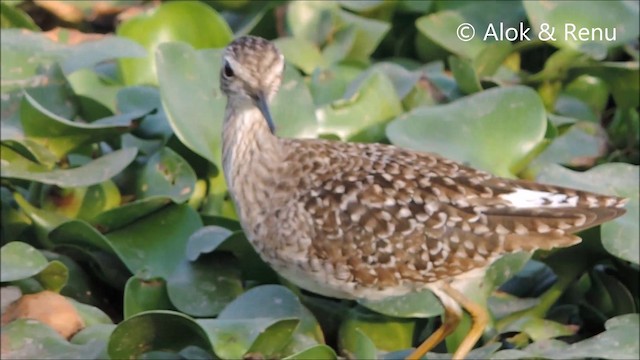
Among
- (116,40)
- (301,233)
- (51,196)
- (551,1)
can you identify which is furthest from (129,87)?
(551,1)

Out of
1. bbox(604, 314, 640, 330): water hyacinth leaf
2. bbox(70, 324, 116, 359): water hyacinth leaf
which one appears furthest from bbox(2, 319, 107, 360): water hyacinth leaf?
bbox(604, 314, 640, 330): water hyacinth leaf

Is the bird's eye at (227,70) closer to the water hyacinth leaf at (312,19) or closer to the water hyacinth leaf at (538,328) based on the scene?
the water hyacinth leaf at (538,328)

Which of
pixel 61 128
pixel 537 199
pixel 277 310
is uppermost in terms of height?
pixel 537 199

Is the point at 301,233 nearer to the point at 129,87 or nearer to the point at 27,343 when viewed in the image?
the point at 27,343

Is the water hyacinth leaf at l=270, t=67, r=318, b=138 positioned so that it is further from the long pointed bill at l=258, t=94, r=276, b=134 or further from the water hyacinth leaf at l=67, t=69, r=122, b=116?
the long pointed bill at l=258, t=94, r=276, b=134

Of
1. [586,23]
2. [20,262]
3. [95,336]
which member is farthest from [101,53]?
[586,23]

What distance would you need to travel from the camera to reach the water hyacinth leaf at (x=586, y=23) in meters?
7.23

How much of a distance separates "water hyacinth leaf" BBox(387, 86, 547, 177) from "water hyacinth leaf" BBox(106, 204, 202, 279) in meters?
0.99

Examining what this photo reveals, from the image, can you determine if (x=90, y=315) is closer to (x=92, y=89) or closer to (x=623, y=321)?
(x=92, y=89)

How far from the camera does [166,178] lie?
21.4 ft

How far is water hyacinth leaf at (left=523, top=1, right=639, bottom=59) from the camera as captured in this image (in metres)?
7.23

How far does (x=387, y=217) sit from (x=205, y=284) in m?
0.90

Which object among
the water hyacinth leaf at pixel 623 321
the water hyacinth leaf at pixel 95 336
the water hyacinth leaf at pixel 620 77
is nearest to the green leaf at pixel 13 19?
the water hyacinth leaf at pixel 95 336

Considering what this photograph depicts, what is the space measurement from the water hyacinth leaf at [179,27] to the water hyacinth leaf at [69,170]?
1.25m
